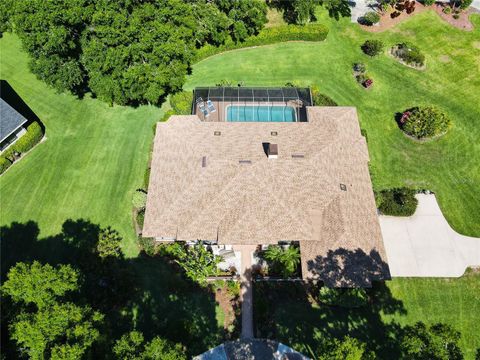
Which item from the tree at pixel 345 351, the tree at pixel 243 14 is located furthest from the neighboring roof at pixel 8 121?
the tree at pixel 345 351

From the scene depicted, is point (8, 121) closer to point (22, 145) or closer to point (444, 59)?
point (22, 145)

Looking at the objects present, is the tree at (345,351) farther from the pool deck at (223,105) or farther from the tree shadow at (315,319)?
the pool deck at (223,105)

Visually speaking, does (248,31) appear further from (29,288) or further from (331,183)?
(29,288)

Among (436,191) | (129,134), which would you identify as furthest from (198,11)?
(436,191)

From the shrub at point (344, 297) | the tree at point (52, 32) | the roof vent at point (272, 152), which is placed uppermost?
the tree at point (52, 32)

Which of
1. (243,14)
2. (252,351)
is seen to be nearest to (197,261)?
(252,351)

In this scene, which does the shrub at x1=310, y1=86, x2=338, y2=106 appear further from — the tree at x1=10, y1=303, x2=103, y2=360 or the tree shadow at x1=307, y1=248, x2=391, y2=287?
the tree at x1=10, y1=303, x2=103, y2=360
